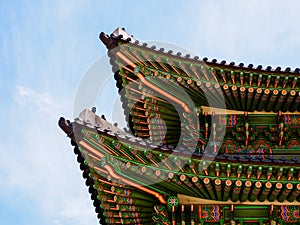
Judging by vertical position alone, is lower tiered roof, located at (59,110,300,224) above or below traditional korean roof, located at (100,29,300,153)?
below

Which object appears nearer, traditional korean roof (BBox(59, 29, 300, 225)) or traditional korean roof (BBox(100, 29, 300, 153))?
traditional korean roof (BBox(59, 29, 300, 225))

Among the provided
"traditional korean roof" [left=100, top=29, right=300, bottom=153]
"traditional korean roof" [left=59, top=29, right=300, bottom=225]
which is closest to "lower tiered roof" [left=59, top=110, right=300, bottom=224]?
"traditional korean roof" [left=59, top=29, right=300, bottom=225]

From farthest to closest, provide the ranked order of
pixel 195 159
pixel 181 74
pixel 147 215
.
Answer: pixel 181 74
pixel 147 215
pixel 195 159

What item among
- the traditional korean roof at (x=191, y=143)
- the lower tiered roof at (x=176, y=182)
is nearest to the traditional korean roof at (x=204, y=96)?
the traditional korean roof at (x=191, y=143)

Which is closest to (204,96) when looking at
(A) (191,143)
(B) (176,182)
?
(A) (191,143)

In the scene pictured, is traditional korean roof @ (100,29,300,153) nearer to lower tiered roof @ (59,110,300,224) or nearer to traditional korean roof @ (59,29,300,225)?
traditional korean roof @ (59,29,300,225)

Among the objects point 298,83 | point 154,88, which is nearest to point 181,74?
point 154,88

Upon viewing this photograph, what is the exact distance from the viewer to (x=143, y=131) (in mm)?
15586

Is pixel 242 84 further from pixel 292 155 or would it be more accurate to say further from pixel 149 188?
pixel 149 188

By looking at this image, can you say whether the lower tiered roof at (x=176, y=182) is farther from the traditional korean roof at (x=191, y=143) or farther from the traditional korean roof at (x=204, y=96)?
the traditional korean roof at (x=204, y=96)

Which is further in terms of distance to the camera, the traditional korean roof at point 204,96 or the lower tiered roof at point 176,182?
the traditional korean roof at point 204,96

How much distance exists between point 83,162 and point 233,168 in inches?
143

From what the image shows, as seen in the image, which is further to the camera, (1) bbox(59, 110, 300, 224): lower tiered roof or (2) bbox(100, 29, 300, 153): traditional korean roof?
(2) bbox(100, 29, 300, 153): traditional korean roof

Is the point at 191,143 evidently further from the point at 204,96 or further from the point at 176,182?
the point at 176,182
